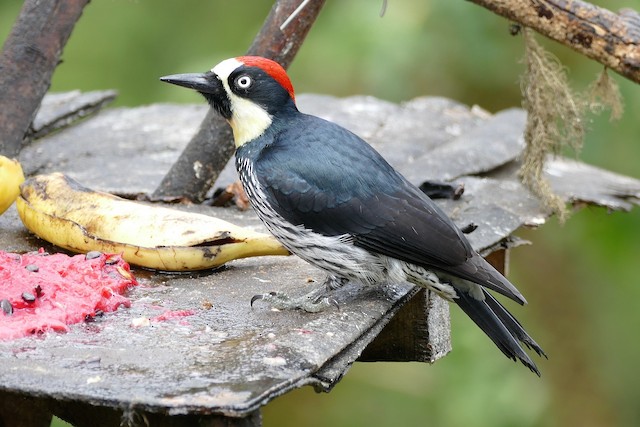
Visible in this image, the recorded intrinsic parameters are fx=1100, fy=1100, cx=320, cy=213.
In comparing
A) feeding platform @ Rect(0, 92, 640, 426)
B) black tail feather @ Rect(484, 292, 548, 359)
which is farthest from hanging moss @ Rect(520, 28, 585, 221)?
black tail feather @ Rect(484, 292, 548, 359)

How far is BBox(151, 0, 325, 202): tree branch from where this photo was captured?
175 inches

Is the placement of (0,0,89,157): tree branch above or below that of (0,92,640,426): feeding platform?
above

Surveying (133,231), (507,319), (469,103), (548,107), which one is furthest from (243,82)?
(469,103)

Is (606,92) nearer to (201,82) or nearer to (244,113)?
(244,113)

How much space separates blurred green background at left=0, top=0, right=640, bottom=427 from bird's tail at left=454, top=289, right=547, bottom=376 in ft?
9.03

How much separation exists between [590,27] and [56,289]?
217cm

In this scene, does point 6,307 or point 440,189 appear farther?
point 440,189

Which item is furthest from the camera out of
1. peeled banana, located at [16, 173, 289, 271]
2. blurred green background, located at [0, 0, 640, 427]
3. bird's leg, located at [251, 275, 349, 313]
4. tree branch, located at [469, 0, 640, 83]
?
blurred green background, located at [0, 0, 640, 427]

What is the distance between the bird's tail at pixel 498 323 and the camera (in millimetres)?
3354

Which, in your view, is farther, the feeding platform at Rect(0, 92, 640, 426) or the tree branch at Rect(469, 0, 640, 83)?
the tree branch at Rect(469, 0, 640, 83)

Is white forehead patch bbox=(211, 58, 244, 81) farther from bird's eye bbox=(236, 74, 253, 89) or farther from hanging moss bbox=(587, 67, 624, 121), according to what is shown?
hanging moss bbox=(587, 67, 624, 121)

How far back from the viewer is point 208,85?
3.64 m

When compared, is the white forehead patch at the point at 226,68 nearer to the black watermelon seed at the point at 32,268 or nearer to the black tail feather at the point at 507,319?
the black watermelon seed at the point at 32,268

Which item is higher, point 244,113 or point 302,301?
point 244,113
